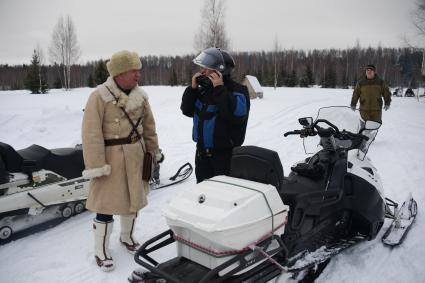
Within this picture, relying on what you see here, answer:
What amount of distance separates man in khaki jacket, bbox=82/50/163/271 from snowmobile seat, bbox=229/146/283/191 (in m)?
0.96

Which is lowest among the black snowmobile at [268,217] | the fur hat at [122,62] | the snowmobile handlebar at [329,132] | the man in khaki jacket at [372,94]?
the black snowmobile at [268,217]

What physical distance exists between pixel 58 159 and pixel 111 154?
142 centimetres

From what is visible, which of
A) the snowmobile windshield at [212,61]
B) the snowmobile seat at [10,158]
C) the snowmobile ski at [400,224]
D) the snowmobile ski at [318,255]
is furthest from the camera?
Answer: the snowmobile seat at [10,158]

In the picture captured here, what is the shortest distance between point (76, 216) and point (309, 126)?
278cm

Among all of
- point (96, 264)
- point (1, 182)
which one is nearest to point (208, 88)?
point (96, 264)

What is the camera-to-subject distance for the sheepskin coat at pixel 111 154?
270cm

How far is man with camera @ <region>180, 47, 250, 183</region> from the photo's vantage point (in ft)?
9.04

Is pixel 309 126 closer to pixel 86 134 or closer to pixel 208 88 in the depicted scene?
pixel 208 88

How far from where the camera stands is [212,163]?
2986mm

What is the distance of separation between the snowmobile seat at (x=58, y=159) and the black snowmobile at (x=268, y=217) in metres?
2.01

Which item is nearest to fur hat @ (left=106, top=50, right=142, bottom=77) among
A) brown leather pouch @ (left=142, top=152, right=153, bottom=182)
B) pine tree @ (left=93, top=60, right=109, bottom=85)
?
brown leather pouch @ (left=142, top=152, right=153, bottom=182)

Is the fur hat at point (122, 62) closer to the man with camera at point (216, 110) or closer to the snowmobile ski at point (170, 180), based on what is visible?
the man with camera at point (216, 110)

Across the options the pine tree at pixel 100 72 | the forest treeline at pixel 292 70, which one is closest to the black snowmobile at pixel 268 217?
the pine tree at pixel 100 72

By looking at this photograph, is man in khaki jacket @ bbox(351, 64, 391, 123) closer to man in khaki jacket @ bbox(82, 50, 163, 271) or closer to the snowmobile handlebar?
the snowmobile handlebar
